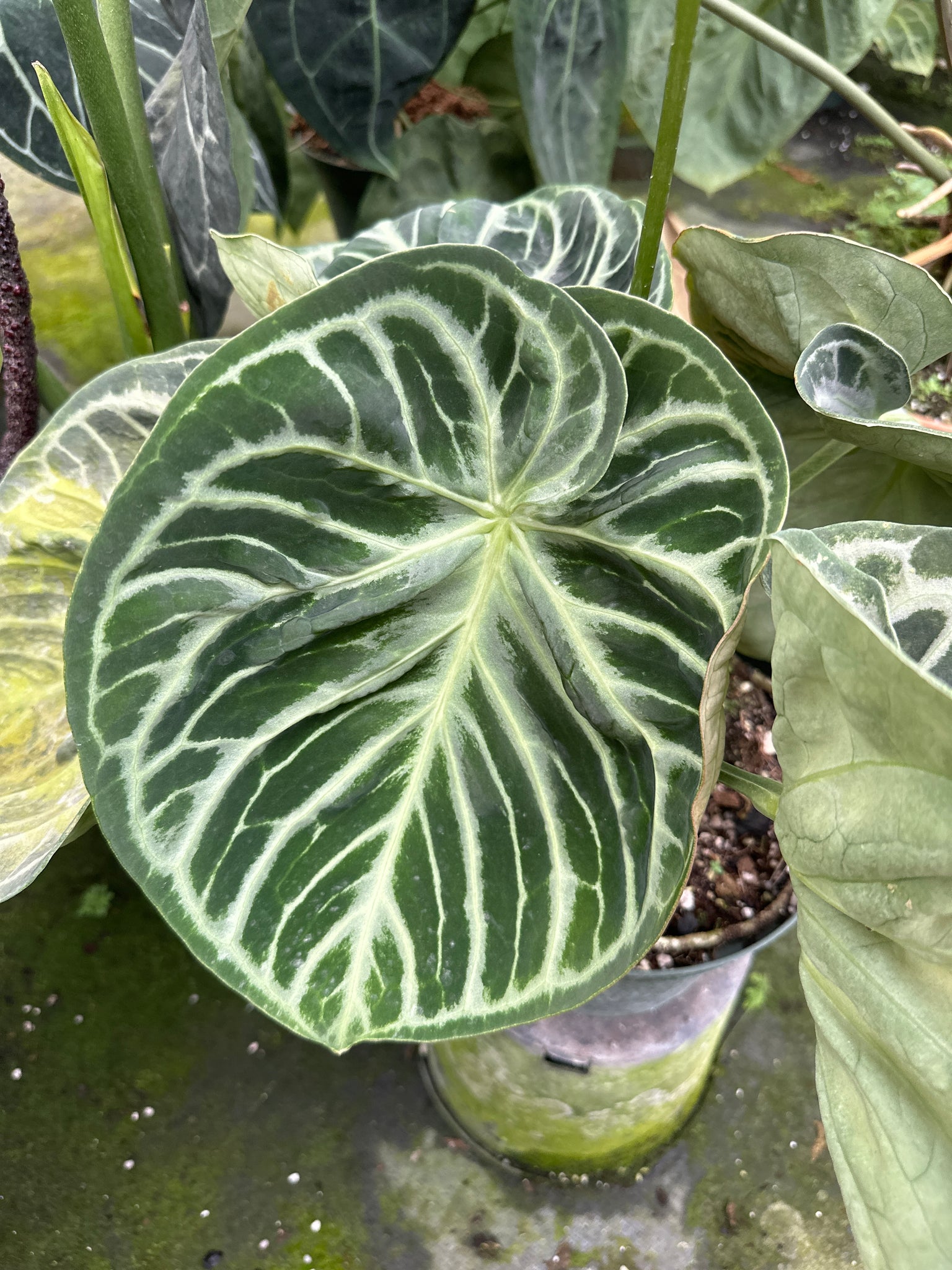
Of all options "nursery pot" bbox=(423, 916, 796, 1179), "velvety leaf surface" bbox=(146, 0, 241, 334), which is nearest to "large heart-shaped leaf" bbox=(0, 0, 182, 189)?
"velvety leaf surface" bbox=(146, 0, 241, 334)

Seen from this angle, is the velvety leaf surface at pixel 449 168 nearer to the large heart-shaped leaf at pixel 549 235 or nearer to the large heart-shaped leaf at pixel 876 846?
the large heart-shaped leaf at pixel 549 235

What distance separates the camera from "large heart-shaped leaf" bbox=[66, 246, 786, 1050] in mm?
403

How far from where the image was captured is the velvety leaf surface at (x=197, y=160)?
564mm

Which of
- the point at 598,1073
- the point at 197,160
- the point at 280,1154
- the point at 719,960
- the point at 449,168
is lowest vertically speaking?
the point at 280,1154

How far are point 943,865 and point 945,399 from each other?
1404 millimetres

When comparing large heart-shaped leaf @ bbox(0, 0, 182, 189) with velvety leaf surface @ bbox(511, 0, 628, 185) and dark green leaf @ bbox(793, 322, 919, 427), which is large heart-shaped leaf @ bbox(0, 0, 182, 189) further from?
dark green leaf @ bbox(793, 322, 919, 427)

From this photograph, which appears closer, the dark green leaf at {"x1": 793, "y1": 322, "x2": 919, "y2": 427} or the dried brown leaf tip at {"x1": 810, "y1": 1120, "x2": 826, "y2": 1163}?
the dark green leaf at {"x1": 793, "y1": 322, "x2": 919, "y2": 427}

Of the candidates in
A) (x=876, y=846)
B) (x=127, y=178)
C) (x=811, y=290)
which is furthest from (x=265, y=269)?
(x=876, y=846)

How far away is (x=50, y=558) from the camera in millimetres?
581

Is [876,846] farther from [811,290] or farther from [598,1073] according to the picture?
[598,1073]

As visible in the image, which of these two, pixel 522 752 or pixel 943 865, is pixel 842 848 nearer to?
pixel 943 865

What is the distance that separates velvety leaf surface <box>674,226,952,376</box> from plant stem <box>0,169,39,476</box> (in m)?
0.39

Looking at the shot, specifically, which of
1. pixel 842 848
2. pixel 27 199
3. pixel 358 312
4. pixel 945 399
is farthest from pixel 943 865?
pixel 27 199

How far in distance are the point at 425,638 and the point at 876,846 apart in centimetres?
24
